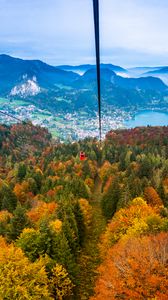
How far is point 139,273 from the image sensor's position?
114ft

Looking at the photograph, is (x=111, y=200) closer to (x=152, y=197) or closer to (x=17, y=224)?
(x=152, y=197)

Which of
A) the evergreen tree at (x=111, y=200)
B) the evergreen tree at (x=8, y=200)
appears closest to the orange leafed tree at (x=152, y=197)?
the evergreen tree at (x=111, y=200)

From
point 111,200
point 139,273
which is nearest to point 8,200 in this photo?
point 111,200

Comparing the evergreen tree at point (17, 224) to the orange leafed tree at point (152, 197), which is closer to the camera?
the evergreen tree at point (17, 224)

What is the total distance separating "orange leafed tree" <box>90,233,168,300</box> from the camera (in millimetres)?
32781

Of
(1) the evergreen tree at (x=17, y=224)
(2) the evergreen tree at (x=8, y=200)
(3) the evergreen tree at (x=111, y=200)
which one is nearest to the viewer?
(1) the evergreen tree at (x=17, y=224)

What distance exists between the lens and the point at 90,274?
5256 cm

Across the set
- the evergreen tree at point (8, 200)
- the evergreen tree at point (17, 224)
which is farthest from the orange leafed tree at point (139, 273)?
the evergreen tree at point (8, 200)

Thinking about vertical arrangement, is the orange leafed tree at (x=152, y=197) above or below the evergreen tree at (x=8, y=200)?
above

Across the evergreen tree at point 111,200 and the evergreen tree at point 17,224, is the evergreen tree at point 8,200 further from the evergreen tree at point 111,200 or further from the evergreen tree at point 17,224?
the evergreen tree at point 17,224

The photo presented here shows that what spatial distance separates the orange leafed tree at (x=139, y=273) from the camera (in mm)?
32781

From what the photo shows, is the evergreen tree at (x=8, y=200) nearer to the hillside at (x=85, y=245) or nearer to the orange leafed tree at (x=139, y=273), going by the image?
the hillside at (x=85, y=245)

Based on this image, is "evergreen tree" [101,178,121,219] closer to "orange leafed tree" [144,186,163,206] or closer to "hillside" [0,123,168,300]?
"hillside" [0,123,168,300]

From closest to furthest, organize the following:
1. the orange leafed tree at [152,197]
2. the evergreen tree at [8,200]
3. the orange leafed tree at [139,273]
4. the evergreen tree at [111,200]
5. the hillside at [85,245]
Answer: the orange leafed tree at [139,273] → the hillside at [85,245] → the orange leafed tree at [152,197] → the evergreen tree at [111,200] → the evergreen tree at [8,200]
